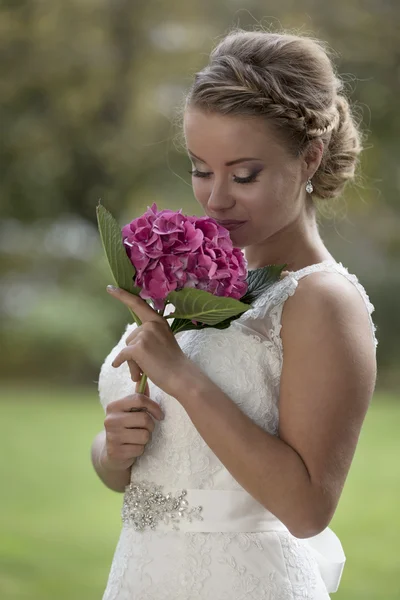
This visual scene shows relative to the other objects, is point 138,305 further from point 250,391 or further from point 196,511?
point 196,511

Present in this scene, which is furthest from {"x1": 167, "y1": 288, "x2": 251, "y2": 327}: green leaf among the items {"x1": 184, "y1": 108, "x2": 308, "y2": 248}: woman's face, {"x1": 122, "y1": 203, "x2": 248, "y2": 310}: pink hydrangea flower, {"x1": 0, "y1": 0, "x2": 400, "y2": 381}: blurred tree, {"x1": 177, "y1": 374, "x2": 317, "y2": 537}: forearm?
{"x1": 0, "y1": 0, "x2": 400, "y2": 381}: blurred tree

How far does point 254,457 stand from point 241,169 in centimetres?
60

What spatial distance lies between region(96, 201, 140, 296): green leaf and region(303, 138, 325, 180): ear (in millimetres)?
498

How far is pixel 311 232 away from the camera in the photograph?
2.22 m

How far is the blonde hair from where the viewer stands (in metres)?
2.03

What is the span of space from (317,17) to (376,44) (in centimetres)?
98

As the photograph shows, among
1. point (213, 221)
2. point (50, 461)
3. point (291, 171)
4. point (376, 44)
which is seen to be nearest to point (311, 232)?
point (291, 171)

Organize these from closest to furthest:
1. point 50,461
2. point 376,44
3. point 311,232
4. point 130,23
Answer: point 311,232
point 50,461
point 376,44
point 130,23

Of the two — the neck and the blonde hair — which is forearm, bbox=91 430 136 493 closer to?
the neck

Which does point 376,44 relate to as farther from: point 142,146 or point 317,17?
point 142,146

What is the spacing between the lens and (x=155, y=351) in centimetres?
188

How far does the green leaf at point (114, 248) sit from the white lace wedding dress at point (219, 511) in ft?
0.86

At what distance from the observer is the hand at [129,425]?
1.98 meters

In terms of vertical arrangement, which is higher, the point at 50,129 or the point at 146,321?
the point at 146,321
